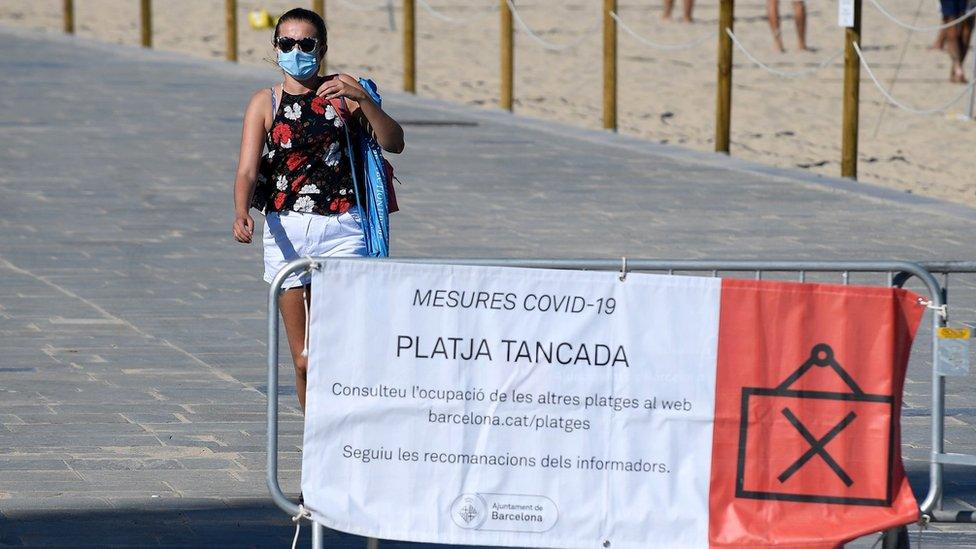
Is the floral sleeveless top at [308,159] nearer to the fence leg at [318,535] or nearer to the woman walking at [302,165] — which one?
the woman walking at [302,165]

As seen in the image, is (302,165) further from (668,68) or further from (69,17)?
(69,17)

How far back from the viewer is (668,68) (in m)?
23.5

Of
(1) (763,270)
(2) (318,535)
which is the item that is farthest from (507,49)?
(2) (318,535)

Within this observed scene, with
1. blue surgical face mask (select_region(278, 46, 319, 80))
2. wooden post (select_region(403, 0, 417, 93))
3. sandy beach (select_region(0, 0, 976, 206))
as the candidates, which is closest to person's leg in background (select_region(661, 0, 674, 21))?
sandy beach (select_region(0, 0, 976, 206))

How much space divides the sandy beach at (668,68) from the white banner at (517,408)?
31.9 feet

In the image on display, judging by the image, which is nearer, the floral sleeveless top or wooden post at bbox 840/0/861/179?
the floral sleeveless top

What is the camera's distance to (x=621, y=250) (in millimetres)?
11047

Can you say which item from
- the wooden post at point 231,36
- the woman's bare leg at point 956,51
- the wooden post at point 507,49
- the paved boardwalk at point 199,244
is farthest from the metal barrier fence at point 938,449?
the wooden post at point 231,36

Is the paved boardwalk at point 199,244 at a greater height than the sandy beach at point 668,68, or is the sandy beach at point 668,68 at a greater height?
the sandy beach at point 668,68

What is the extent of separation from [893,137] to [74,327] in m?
10.9

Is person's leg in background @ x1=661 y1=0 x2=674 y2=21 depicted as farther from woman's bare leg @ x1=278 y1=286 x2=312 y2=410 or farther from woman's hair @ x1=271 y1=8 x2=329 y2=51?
woman's bare leg @ x1=278 y1=286 x2=312 y2=410

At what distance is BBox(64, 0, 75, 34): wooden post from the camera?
25.4 metres

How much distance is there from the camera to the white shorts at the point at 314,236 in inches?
237

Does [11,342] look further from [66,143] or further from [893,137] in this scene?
[893,137]
